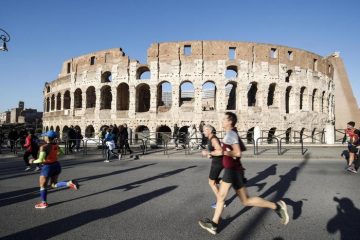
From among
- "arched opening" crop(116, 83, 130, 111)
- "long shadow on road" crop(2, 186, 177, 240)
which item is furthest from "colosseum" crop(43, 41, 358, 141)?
"long shadow on road" crop(2, 186, 177, 240)

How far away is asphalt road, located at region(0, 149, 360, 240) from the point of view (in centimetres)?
367

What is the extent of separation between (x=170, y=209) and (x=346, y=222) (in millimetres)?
2733

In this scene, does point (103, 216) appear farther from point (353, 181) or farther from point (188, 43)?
point (188, 43)

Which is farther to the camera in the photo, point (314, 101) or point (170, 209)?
point (314, 101)

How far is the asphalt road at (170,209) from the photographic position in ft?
12.0

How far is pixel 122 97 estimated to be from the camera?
28.0 m

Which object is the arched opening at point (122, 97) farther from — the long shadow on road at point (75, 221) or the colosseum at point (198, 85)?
the long shadow on road at point (75, 221)

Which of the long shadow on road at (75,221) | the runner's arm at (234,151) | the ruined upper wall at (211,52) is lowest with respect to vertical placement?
the long shadow on road at (75,221)

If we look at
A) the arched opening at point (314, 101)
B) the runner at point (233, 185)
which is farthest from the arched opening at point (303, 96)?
the runner at point (233, 185)

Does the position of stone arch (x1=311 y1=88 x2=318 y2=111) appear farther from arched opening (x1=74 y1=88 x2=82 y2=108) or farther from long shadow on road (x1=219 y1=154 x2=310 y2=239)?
arched opening (x1=74 y1=88 x2=82 y2=108)

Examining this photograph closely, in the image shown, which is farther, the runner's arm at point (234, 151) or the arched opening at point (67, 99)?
the arched opening at point (67, 99)

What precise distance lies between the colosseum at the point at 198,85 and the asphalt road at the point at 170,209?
16.6m

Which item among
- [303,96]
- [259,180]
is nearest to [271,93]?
[303,96]

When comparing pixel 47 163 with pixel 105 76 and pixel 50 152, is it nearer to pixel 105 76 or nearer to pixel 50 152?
pixel 50 152
